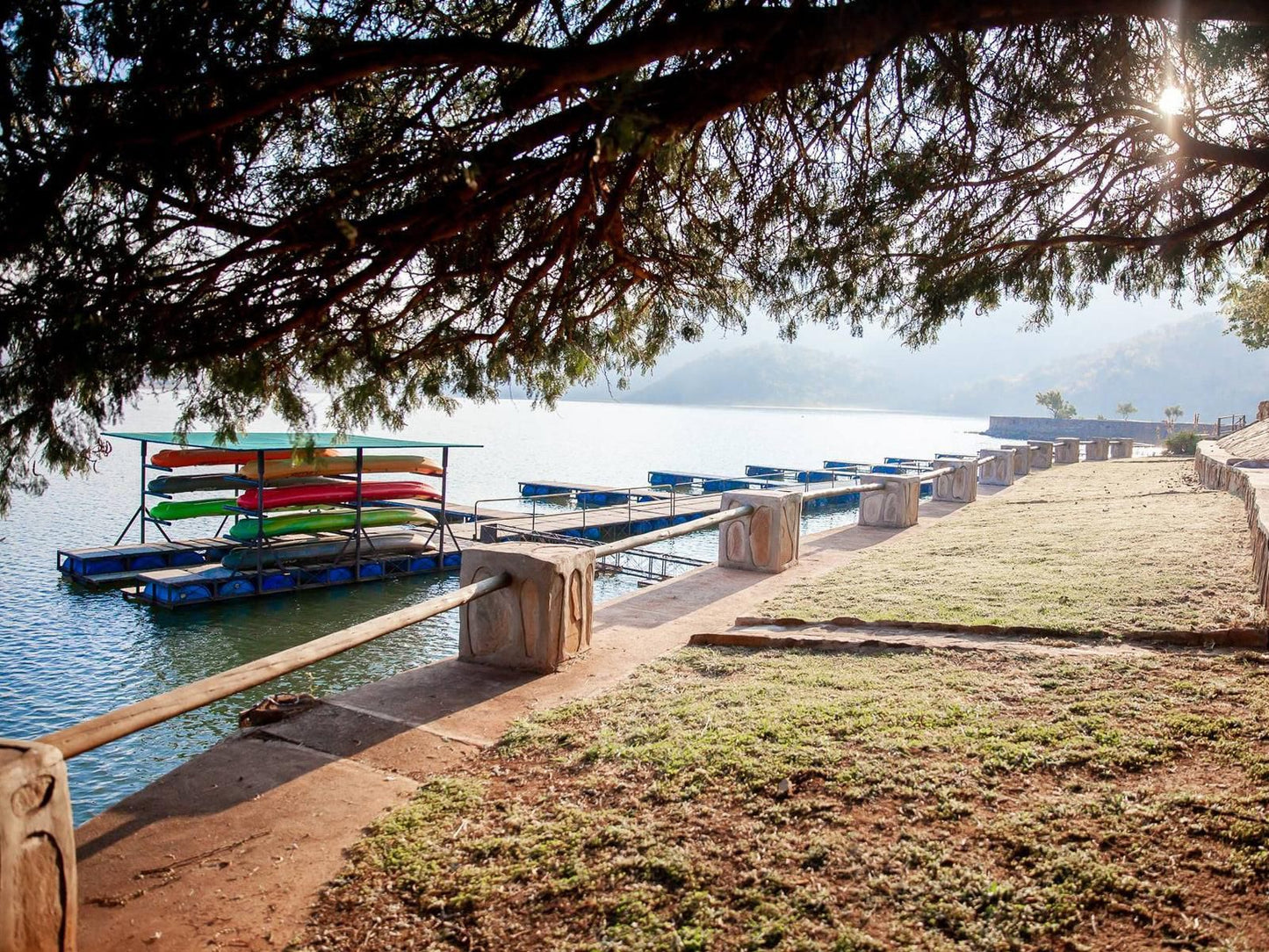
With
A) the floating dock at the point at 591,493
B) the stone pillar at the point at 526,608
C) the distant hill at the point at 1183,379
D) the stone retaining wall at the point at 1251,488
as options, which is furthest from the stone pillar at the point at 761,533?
the distant hill at the point at 1183,379

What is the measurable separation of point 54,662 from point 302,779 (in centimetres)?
1095

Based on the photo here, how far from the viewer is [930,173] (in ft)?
17.3

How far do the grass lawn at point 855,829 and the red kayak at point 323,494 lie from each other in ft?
49.7

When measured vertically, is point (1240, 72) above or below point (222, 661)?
above

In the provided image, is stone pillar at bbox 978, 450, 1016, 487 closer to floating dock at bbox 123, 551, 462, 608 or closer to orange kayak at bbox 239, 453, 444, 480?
orange kayak at bbox 239, 453, 444, 480

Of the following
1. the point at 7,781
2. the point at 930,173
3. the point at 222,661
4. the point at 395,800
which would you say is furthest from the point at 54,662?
the point at 930,173

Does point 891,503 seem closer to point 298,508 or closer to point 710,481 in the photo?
point 298,508

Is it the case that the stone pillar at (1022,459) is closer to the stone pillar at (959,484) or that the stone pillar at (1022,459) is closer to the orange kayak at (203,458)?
the stone pillar at (959,484)

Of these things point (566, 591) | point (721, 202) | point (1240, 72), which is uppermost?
point (1240, 72)

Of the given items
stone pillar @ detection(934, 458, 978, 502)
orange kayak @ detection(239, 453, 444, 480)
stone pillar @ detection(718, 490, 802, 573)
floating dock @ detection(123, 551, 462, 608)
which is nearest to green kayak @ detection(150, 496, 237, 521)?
orange kayak @ detection(239, 453, 444, 480)

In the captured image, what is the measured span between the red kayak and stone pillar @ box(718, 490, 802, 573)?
11760mm

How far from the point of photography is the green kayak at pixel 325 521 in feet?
58.9

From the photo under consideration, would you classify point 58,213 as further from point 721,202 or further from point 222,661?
point 222,661

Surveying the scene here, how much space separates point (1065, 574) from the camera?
7.95 metres
